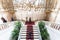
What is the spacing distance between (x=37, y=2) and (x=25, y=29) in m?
1.89

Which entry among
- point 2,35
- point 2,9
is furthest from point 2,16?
point 2,35

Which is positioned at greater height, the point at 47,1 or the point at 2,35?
the point at 47,1

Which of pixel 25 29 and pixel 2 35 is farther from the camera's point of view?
pixel 25 29

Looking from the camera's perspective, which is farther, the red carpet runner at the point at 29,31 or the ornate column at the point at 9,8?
the ornate column at the point at 9,8

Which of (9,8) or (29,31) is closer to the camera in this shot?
(29,31)

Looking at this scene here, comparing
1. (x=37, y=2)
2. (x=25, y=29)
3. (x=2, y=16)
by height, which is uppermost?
(x=37, y=2)

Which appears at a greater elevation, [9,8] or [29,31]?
[9,8]

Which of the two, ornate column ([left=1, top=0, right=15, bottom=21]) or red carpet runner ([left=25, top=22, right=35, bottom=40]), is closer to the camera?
red carpet runner ([left=25, top=22, right=35, bottom=40])

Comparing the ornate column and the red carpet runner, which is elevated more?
the ornate column

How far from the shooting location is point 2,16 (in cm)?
913

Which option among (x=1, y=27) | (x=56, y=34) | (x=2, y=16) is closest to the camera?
(x=56, y=34)

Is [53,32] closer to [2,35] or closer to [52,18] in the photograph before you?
[52,18]

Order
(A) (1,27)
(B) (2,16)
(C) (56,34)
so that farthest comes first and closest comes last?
(B) (2,16) < (A) (1,27) < (C) (56,34)

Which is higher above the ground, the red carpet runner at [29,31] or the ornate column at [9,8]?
the ornate column at [9,8]
